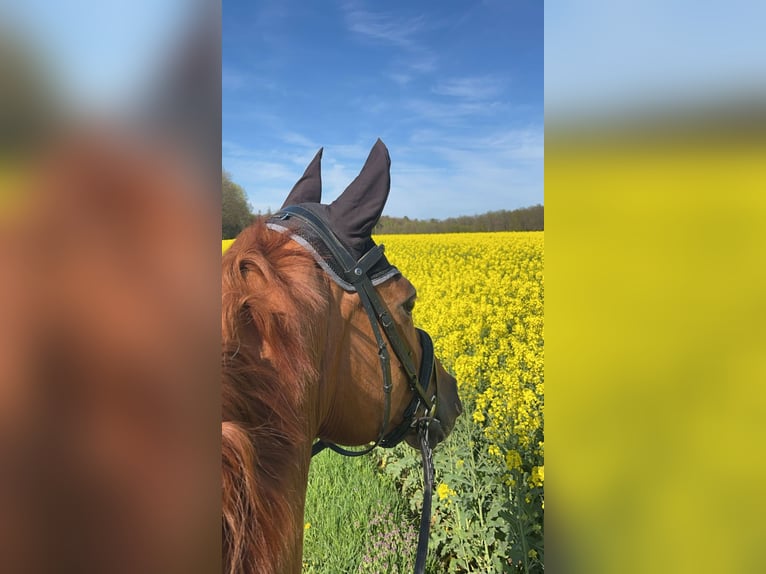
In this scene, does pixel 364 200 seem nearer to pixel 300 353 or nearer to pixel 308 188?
pixel 308 188

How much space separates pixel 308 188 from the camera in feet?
5.46

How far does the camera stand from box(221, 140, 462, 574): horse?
0.84 metres

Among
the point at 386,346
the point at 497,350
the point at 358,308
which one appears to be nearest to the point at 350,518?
the point at 497,350

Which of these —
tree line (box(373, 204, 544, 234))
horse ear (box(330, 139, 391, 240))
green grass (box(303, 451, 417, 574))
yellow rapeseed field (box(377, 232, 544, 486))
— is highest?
tree line (box(373, 204, 544, 234))

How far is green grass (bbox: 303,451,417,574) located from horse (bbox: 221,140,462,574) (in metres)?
1.78

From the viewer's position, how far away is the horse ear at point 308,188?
162cm
